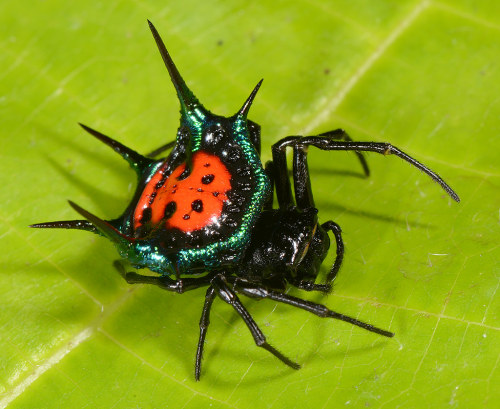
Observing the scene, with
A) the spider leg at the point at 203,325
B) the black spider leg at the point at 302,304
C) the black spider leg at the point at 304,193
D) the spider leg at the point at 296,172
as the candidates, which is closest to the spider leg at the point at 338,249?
the black spider leg at the point at 304,193

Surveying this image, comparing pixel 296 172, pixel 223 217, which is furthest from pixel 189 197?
pixel 296 172

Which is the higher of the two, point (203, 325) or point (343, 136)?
point (343, 136)

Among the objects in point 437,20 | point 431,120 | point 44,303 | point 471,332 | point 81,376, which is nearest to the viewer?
point 471,332

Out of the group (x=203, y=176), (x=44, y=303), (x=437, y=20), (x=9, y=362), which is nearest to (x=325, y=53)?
(x=437, y=20)

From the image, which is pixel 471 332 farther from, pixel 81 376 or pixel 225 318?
pixel 81 376

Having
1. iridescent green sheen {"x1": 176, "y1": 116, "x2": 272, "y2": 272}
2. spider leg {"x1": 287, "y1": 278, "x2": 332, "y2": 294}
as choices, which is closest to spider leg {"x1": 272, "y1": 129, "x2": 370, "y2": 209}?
iridescent green sheen {"x1": 176, "y1": 116, "x2": 272, "y2": 272}

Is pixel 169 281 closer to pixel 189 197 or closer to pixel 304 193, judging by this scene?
pixel 189 197
